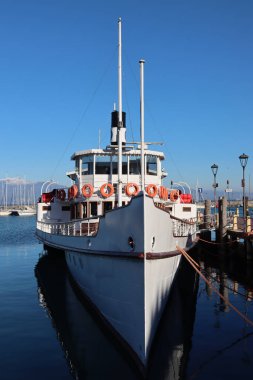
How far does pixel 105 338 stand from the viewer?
1085cm

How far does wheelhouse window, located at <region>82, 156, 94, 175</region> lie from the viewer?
18.5m

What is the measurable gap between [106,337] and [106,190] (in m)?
7.09

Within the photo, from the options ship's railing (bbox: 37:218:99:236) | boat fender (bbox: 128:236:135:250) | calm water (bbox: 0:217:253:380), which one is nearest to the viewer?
calm water (bbox: 0:217:253:380)

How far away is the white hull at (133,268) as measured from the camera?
9.40 m

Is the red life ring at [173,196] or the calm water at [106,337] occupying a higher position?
the red life ring at [173,196]

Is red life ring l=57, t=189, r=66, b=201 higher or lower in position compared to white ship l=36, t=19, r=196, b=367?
higher

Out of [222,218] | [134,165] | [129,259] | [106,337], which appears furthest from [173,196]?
[129,259]

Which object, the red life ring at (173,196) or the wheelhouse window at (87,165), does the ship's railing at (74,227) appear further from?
the red life ring at (173,196)

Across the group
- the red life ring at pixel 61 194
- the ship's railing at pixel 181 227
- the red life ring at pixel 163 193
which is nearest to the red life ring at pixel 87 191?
the red life ring at pixel 163 193

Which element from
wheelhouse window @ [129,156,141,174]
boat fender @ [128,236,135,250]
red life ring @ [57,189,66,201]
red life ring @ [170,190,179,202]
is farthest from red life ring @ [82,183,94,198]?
boat fender @ [128,236,135,250]

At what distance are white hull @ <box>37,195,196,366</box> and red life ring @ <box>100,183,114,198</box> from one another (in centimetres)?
403

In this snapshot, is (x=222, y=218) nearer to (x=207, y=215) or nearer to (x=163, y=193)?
(x=207, y=215)

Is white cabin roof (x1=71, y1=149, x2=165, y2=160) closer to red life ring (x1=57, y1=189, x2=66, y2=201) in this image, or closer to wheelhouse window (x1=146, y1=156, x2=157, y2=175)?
wheelhouse window (x1=146, y1=156, x2=157, y2=175)

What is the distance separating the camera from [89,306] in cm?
1365
